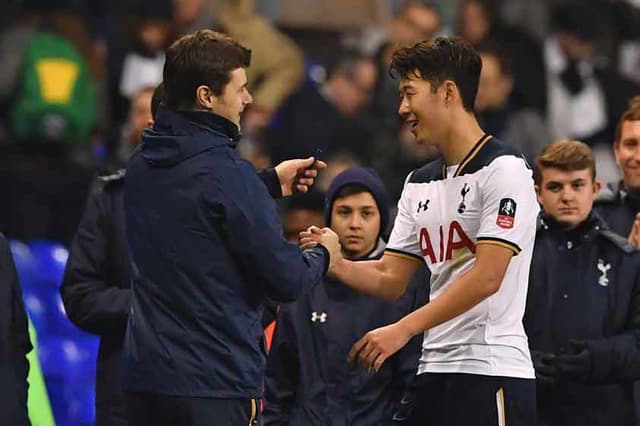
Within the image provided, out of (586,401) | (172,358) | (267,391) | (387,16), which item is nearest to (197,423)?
(172,358)

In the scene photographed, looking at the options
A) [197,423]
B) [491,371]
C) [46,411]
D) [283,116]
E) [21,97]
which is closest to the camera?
[197,423]

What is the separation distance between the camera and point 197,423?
5699mm

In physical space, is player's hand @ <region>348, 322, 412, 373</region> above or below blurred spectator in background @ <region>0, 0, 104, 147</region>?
below

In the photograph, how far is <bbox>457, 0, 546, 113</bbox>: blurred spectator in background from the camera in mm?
12055

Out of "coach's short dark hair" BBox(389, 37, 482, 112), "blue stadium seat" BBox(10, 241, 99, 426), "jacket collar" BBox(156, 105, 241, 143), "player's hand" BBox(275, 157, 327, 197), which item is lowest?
"blue stadium seat" BBox(10, 241, 99, 426)

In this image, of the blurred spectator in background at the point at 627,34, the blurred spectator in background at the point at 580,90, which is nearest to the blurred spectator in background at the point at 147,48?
the blurred spectator in background at the point at 580,90

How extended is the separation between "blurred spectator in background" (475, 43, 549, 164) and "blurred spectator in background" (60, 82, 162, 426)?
13.1 ft

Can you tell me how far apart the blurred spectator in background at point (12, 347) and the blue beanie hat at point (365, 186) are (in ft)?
4.99

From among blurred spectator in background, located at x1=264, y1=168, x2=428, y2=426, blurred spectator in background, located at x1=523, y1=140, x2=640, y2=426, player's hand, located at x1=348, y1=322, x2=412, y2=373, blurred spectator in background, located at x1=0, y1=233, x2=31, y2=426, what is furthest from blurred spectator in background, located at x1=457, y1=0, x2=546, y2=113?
player's hand, located at x1=348, y1=322, x2=412, y2=373

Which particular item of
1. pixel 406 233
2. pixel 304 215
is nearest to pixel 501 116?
pixel 304 215

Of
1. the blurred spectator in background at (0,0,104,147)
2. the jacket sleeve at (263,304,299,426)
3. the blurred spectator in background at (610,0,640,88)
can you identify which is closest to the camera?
the jacket sleeve at (263,304,299,426)

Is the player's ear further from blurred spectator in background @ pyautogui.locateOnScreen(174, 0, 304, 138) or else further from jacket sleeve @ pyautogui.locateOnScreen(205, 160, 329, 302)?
blurred spectator in background @ pyautogui.locateOnScreen(174, 0, 304, 138)

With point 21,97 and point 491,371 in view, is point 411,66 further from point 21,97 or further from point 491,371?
point 21,97

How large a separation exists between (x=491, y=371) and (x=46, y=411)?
2.66 meters
